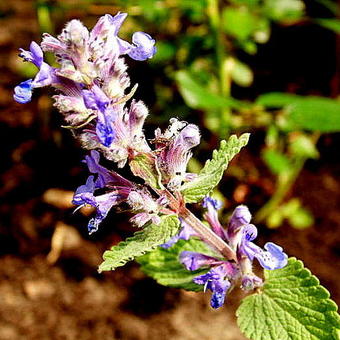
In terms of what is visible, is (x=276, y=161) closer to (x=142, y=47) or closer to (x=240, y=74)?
(x=240, y=74)

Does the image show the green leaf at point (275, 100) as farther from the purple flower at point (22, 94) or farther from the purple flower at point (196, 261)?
the purple flower at point (22, 94)

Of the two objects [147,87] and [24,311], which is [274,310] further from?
[147,87]

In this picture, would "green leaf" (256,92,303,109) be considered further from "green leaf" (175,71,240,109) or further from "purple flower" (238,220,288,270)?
"purple flower" (238,220,288,270)

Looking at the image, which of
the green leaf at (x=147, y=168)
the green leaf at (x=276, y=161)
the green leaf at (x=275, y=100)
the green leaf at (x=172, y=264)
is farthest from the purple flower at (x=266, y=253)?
the green leaf at (x=276, y=161)

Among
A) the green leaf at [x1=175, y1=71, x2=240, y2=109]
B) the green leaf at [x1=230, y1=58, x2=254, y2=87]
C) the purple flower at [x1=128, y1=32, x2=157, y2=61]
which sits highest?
the purple flower at [x1=128, y1=32, x2=157, y2=61]

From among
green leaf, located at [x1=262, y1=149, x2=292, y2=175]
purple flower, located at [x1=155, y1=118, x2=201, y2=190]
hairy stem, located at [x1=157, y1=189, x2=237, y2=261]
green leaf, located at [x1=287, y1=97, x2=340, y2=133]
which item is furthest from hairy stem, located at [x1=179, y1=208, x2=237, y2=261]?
green leaf, located at [x1=262, y1=149, x2=292, y2=175]

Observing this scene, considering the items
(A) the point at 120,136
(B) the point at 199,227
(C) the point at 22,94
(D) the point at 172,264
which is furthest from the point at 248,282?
(C) the point at 22,94
